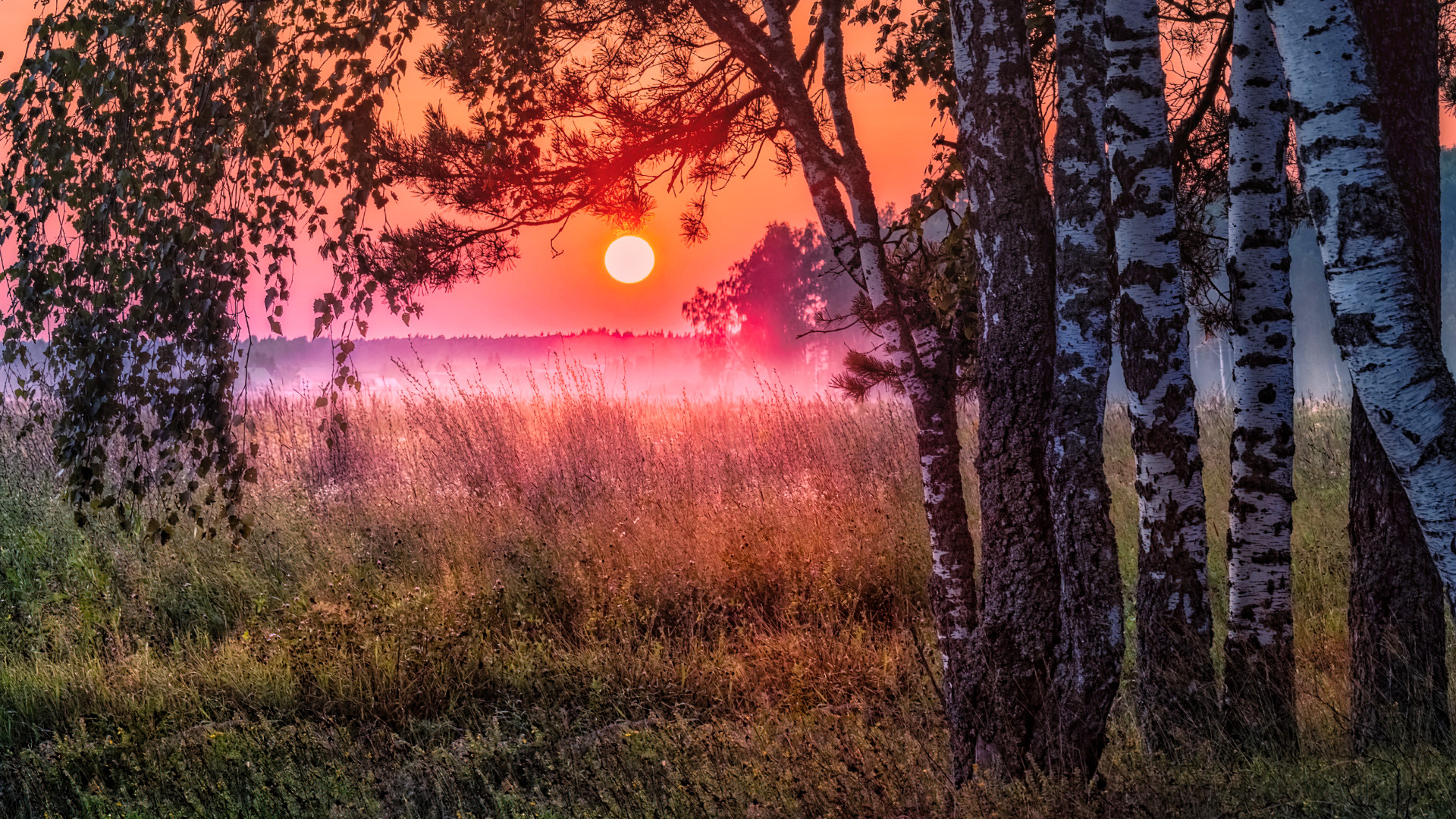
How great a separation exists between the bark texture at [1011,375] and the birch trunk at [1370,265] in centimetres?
80

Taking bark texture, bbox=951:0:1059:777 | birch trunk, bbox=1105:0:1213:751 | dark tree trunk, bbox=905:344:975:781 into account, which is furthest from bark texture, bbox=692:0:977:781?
birch trunk, bbox=1105:0:1213:751

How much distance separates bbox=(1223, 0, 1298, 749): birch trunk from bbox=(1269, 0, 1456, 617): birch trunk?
1.23 metres

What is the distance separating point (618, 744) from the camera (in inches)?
174

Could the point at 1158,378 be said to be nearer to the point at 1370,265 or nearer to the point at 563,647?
the point at 1370,265

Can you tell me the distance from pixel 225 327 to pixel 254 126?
0.67 metres

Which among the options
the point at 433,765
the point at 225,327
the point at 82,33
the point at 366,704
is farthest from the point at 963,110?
the point at 366,704

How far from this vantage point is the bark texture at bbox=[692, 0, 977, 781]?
4.05 metres

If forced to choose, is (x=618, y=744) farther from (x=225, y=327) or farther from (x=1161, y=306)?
(x=1161, y=306)

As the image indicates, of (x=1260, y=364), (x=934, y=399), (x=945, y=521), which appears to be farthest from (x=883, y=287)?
(x=1260, y=364)

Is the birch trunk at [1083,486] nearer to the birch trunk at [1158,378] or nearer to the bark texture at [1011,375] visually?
the bark texture at [1011,375]

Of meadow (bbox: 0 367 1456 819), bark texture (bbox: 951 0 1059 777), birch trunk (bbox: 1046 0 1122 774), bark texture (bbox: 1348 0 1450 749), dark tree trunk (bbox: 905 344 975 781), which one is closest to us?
birch trunk (bbox: 1046 0 1122 774)

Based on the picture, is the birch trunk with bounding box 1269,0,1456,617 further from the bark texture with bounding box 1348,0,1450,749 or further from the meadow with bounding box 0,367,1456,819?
the bark texture with bounding box 1348,0,1450,749

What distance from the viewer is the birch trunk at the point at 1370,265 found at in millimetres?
2809

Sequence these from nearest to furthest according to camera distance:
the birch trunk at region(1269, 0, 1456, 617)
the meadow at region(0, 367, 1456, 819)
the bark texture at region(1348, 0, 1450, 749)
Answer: the birch trunk at region(1269, 0, 1456, 617) → the meadow at region(0, 367, 1456, 819) → the bark texture at region(1348, 0, 1450, 749)
